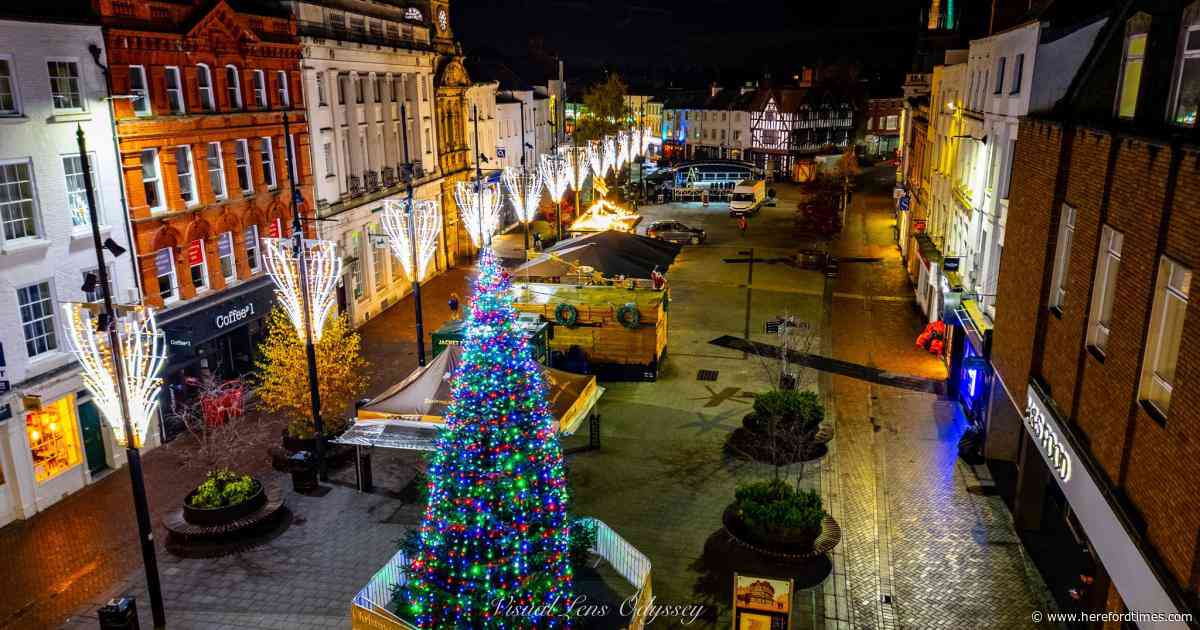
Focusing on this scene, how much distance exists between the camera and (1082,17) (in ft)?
62.4

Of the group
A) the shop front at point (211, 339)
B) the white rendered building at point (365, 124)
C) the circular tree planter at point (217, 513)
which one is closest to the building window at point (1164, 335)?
the circular tree planter at point (217, 513)

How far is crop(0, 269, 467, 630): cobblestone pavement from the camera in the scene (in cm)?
1469

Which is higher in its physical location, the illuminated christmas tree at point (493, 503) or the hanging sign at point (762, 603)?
the illuminated christmas tree at point (493, 503)

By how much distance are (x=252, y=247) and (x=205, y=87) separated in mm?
5279

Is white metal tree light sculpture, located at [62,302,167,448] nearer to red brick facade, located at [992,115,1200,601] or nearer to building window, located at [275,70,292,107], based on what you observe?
red brick facade, located at [992,115,1200,601]

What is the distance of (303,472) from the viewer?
18641 mm

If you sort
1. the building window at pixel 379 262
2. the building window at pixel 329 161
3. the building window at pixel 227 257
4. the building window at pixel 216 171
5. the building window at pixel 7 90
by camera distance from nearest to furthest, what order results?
the building window at pixel 7 90 < the building window at pixel 216 171 < the building window at pixel 227 257 < the building window at pixel 329 161 < the building window at pixel 379 262

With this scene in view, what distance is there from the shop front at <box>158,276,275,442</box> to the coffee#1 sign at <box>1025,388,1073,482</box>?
59.4 ft

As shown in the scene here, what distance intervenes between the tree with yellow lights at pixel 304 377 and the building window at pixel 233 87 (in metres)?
8.57

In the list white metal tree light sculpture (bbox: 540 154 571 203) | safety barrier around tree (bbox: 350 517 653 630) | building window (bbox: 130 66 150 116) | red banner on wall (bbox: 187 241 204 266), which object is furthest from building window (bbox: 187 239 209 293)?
white metal tree light sculpture (bbox: 540 154 571 203)

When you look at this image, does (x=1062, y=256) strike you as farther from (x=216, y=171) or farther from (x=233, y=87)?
(x=233, y=87)

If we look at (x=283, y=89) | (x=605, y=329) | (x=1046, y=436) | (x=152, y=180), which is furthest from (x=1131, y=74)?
(x=283, y=89)

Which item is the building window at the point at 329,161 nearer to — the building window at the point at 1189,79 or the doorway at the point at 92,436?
the doorway at the point at 92,436

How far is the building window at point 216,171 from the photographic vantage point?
24156 mm
